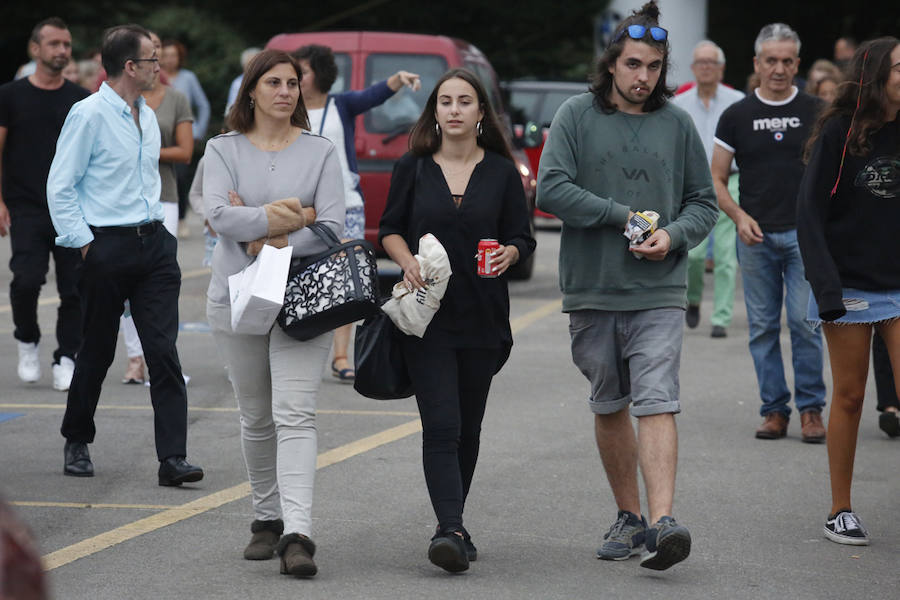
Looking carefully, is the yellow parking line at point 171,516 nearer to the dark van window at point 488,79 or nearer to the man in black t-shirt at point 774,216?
the man in black t-shirt at point 774,216

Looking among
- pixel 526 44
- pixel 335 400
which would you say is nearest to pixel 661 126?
pixel 335 400

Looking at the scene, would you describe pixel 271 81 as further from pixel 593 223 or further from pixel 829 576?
pixel 829 576

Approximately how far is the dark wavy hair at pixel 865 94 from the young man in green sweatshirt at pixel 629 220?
27.1 inches

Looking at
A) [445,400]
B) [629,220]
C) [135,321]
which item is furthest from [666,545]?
[135,321]

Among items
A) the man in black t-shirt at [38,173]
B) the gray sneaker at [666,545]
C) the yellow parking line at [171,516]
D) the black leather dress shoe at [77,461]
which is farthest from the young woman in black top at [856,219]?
the man in black t-shirt at [38,173]

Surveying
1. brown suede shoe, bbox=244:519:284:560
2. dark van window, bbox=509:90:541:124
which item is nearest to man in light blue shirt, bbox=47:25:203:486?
brown suede shoe, bbox=244:519:284:560

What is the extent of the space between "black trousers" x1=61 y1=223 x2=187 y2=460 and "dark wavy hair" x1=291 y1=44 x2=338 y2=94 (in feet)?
7.45

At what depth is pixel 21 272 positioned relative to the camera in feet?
29.6

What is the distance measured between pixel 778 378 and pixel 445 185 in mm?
3136

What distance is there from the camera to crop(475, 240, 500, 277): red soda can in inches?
214

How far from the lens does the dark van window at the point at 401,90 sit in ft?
44.2

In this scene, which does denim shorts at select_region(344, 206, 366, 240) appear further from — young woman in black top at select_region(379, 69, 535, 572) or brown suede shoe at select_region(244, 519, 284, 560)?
brown suede shoe at select_region(244, 519, 284, 560)

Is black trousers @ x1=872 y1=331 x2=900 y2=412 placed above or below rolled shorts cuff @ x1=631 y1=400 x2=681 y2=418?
below

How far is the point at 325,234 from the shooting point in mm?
5500
